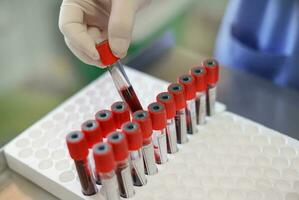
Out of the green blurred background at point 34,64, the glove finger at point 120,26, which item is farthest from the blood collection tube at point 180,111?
the green blurred background at point 34,64

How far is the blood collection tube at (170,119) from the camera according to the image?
2.21ft

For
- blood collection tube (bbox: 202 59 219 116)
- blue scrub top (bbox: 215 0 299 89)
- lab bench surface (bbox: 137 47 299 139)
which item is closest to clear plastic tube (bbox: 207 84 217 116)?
blood collection tube (bbox: 202 59 219 116)

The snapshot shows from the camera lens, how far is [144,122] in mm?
635

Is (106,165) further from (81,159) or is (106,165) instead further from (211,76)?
(211,76)

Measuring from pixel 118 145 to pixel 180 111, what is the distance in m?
0.15

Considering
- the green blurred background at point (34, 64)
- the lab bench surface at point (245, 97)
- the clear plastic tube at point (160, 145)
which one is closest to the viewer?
the clear plastic tube at point (160, 145)

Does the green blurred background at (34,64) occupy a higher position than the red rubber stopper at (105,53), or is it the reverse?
the red rubber stopper at (105,53)

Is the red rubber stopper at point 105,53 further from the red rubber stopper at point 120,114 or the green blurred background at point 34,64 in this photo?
the green blurred background at point 34,64

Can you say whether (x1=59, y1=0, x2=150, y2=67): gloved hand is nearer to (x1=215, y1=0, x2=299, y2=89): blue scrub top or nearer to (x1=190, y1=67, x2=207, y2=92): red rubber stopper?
(x1=190, y1=67, x2=207, y2=92): red rubber stopper

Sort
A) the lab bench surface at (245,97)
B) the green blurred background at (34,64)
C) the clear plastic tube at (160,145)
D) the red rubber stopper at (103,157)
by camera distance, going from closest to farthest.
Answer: the red rubber stopper at (103,157)
the clear plastic tube at (160,145)
the lab bench surface at (245,97)
the green blurred background at (34,64)

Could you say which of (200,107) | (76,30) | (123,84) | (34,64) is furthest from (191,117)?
(34,64)

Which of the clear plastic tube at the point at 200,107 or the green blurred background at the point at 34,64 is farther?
the green blurred background at the point at 34,64

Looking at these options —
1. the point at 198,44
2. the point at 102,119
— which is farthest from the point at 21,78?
the point at 198,44

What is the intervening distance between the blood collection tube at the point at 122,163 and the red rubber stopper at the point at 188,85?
15cm
